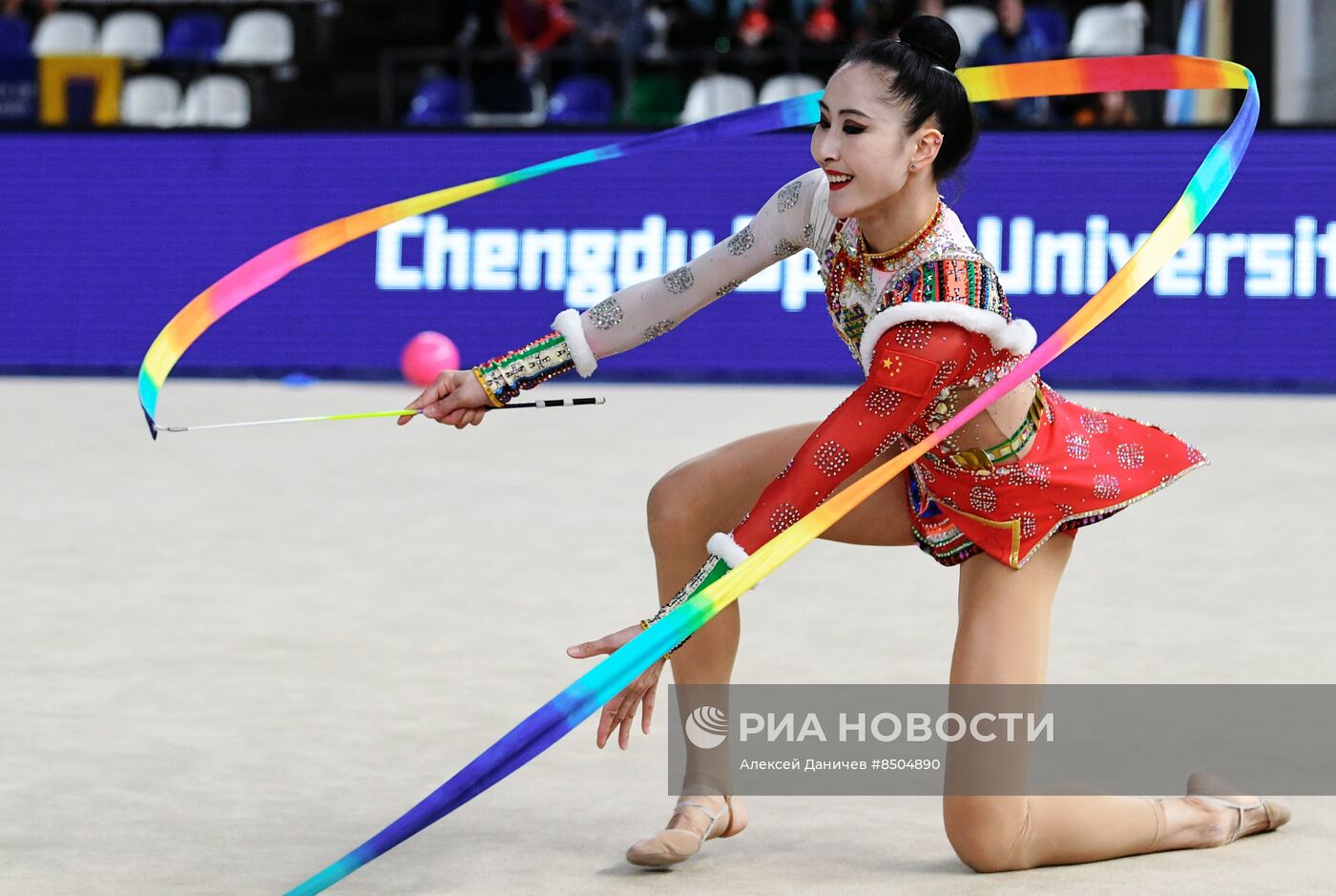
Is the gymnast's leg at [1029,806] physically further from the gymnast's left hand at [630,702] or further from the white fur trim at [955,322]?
the gymnast's left hand at [630,702]

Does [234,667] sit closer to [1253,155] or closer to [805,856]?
[805,856]

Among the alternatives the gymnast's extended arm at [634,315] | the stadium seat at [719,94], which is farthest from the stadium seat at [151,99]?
the gymnast's extended arm at [634,315]

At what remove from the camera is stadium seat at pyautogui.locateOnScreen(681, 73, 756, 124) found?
12336mm

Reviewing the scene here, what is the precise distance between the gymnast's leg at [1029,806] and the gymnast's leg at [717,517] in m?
0.19

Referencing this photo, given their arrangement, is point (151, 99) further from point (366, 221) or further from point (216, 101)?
point (366, 221)

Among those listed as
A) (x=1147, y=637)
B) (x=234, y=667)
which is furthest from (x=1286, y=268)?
(x=234, y=667)

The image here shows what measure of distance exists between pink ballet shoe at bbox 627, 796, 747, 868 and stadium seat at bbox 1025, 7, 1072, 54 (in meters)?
10.0

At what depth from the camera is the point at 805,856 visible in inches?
132

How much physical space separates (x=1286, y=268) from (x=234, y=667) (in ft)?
21.0

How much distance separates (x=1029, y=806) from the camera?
128 inches

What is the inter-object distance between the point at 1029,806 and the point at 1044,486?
20.4 inches

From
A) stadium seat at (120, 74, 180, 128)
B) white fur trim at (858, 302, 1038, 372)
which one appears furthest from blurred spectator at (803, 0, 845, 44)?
white fur trim at (858, 302, 1038, 372)

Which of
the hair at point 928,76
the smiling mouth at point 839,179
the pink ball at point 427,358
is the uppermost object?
the hair at point 928,76

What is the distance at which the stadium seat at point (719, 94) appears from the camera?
1234 cm
